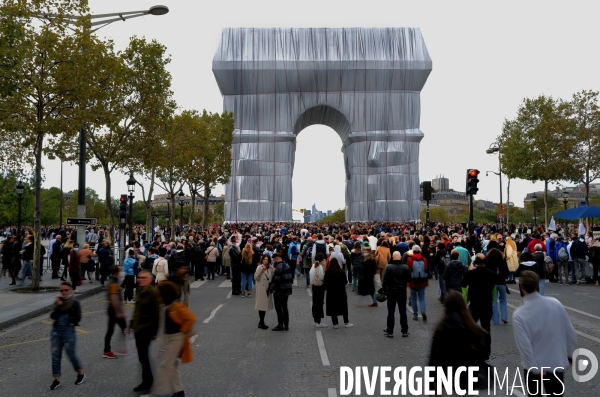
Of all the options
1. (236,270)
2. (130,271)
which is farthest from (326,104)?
(130,271)

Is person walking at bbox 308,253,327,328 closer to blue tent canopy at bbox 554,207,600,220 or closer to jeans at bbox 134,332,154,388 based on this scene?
jeans at bbox 134,332,154,388

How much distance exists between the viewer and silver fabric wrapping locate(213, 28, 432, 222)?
60.7 m

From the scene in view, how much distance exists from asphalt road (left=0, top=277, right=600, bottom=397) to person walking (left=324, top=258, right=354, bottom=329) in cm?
37

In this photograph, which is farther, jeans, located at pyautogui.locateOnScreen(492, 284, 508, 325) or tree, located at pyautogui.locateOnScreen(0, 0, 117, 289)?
tree, located at pyautogui.locateOnScreen(0, 0, 117, 289)

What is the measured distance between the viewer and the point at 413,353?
1007cm

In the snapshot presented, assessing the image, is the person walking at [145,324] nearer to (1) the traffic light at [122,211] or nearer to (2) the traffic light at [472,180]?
(2) the traffic light at [472,180]

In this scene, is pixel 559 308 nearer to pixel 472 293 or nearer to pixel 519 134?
pixel 472 293

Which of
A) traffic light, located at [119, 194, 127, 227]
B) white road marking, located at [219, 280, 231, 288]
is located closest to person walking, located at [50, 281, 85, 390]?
white road marking, located at [219, 280, 231, 288]

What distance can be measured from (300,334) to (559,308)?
7.09 m

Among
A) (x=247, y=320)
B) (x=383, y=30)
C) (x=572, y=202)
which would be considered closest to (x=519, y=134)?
(x=383, y=30)

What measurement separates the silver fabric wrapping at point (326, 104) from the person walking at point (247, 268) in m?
41.4

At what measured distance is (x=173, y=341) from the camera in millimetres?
7312

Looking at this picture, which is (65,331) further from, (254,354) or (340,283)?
(340,283)

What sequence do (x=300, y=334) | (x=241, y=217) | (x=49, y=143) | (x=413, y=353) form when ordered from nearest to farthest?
(x=413, y=353), (x=300, y=334), (x=49, y=143), (x=241, y=217)
